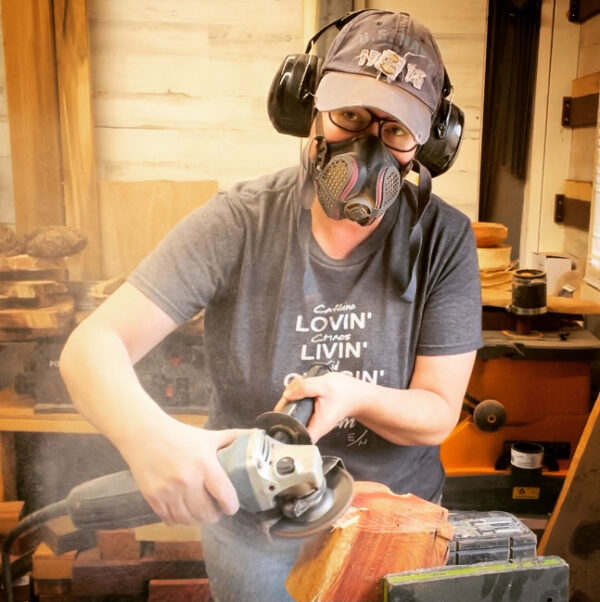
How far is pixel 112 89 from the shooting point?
1.17 metres

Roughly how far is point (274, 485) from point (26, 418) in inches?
21.6

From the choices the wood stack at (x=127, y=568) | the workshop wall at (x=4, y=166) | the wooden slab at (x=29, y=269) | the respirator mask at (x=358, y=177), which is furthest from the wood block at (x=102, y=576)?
the respirator mask at (x=358, y=177)

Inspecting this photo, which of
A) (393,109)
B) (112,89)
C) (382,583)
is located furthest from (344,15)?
(382,583)

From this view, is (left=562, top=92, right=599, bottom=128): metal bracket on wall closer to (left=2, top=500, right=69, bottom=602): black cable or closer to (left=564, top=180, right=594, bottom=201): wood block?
(left=564, top=180, right=594, bottom=201): wood block

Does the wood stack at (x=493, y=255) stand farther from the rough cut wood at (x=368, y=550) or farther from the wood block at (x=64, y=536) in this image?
the wood block at (x=64, y=536)

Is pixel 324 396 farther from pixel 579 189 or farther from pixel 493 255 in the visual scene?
pixel 579 189

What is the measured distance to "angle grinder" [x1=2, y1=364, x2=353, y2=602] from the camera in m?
0.90

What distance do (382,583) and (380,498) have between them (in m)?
0.12

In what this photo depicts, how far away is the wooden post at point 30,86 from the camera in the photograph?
1166 millimetres

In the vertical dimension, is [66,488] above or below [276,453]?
below

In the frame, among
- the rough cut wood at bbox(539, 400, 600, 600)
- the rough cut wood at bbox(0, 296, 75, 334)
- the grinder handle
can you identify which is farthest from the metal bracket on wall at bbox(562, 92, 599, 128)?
the rough cut wood at bbox(0, 296, 75, 334)

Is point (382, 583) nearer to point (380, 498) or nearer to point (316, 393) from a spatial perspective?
point (380, 498)

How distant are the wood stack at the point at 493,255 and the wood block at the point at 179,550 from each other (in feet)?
2.41

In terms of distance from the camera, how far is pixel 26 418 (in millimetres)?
1220
